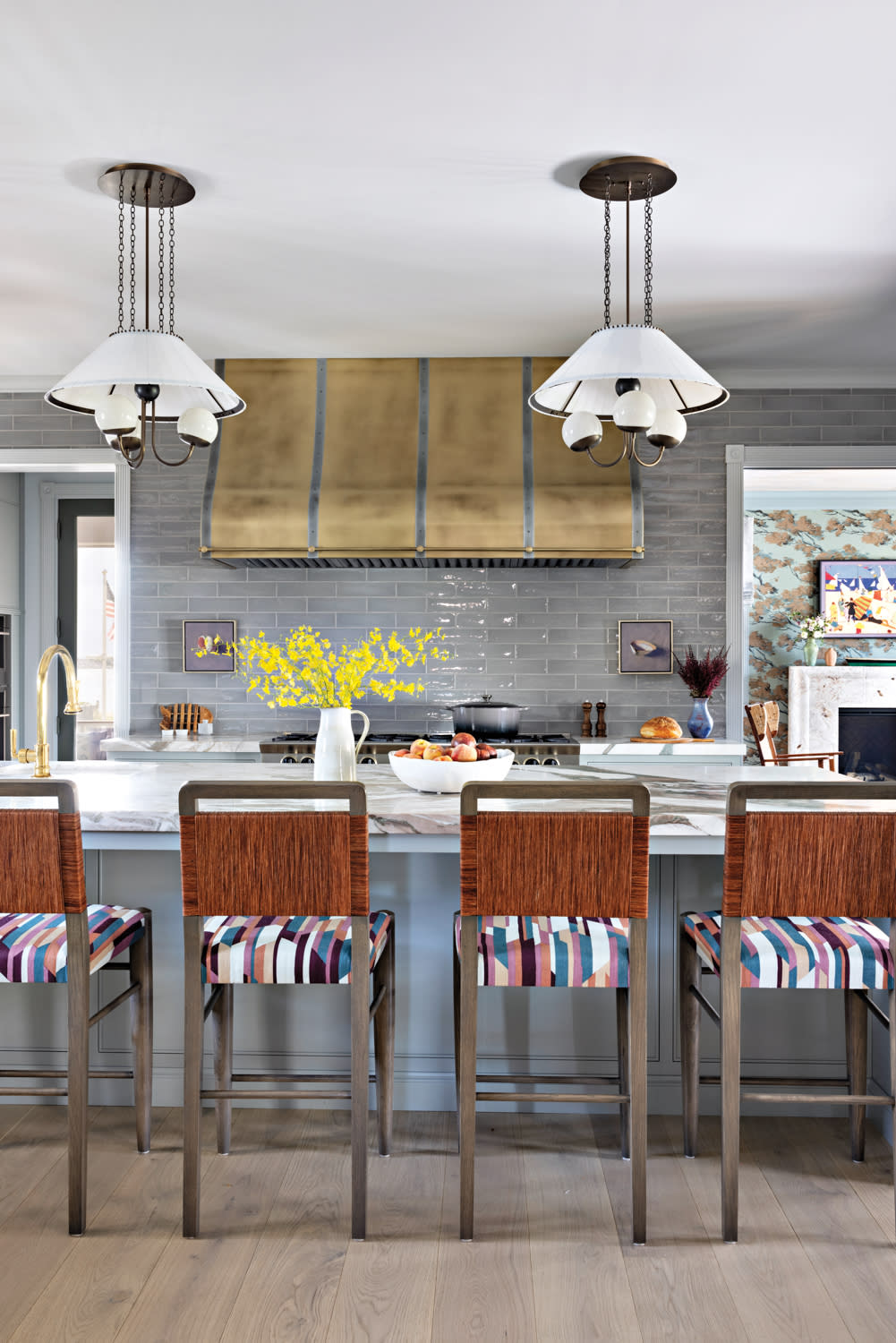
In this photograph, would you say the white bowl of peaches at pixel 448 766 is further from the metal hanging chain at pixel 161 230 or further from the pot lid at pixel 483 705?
the pot lid at pixel 483 705

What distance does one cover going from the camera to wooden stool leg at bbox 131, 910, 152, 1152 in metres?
2.34

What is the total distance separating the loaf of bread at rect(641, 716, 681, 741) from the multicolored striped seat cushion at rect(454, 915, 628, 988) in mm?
2777

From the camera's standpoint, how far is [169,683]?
5145 mm

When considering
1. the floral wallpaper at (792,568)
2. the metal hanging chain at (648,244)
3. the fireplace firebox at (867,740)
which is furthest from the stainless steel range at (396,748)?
the fireplace firebox at (867,740)

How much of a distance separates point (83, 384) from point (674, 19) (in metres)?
1.66

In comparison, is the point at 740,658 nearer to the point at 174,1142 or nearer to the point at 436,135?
the point at 436,135

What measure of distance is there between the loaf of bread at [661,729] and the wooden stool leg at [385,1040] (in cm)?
272

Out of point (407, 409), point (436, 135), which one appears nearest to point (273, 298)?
point (407, 409)

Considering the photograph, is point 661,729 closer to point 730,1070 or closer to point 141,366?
point 730,1070

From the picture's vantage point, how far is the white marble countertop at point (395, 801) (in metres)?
2.25

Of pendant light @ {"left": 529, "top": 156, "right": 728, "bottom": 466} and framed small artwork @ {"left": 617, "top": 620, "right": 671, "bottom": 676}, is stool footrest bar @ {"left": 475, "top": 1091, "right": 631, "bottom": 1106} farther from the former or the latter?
framed small artwork @ {"left": 617, "top": 620, "right": 671, "bottom": 676}

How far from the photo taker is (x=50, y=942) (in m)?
2.14

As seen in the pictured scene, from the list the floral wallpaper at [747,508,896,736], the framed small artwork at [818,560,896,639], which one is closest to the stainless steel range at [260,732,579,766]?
the floral wallpaper at [747,508,896,736]

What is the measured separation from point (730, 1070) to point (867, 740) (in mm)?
6681
